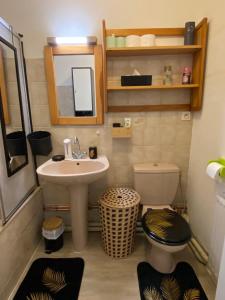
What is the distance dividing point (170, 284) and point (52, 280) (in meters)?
0.92

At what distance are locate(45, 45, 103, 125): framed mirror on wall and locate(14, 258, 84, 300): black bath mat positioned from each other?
4.13ft

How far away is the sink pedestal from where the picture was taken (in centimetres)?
163

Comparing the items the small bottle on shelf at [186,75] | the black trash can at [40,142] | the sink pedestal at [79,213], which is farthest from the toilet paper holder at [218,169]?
the black trash can at [40,142]

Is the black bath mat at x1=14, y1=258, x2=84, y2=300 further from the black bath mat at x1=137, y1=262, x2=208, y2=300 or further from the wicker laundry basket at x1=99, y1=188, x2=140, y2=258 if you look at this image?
the black bath mat at x1=137, y1=262, x2=208, y2=300

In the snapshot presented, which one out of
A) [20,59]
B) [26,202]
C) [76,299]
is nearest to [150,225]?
[76,299]

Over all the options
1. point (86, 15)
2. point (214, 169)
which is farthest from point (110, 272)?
point (86, 15)

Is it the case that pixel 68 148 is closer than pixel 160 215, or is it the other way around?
pixel 160 215

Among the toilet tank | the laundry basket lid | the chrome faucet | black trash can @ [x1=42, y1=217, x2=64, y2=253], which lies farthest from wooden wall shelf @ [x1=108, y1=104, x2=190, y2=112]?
black trash can @ [x1=42, y1=217, x2=64, y2=253]

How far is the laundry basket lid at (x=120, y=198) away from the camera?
156cm

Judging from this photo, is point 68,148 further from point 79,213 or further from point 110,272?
point 110,272

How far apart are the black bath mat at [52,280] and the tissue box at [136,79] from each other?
162 centimetres

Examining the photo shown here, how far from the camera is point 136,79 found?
1.54 metres

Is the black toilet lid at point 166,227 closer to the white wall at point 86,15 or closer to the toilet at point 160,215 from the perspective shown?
the toilet at point 160,215

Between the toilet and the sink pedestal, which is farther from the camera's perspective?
the sink pedestal
